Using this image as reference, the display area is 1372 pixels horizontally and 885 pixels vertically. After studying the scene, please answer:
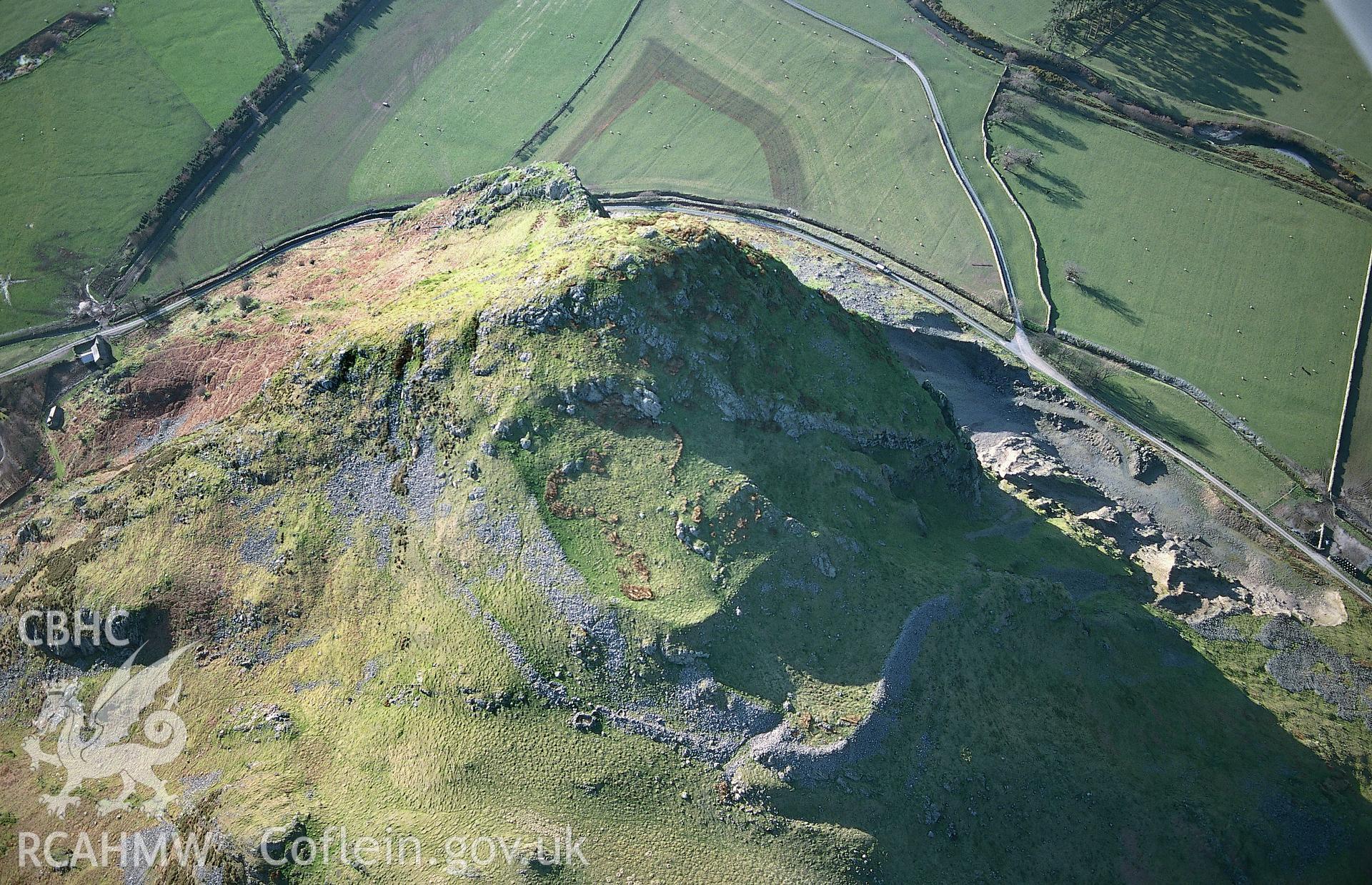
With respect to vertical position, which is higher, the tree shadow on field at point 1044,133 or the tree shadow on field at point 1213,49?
the tree shadow on field at point 1213,49

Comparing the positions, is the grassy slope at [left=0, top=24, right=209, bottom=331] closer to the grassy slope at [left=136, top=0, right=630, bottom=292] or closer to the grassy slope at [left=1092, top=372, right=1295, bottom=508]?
the grassy slope at [left=136, top=0, right=630, bottom=292]

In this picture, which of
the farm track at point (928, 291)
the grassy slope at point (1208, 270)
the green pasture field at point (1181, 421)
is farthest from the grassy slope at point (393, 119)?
the green pasture field at point (1181, 421)

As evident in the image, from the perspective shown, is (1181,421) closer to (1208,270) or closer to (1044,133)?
(1208,270)

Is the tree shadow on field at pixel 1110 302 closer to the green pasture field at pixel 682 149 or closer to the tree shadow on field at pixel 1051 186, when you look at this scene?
the tree shadow on field at pixel 1051 186

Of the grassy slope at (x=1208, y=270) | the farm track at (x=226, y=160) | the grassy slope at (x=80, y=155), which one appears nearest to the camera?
the grassy slope at (x=1208, y=270)

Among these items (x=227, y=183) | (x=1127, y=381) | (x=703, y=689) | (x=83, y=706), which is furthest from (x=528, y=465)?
(x=227, y=183)

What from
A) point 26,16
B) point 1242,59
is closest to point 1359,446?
point 1242,59
